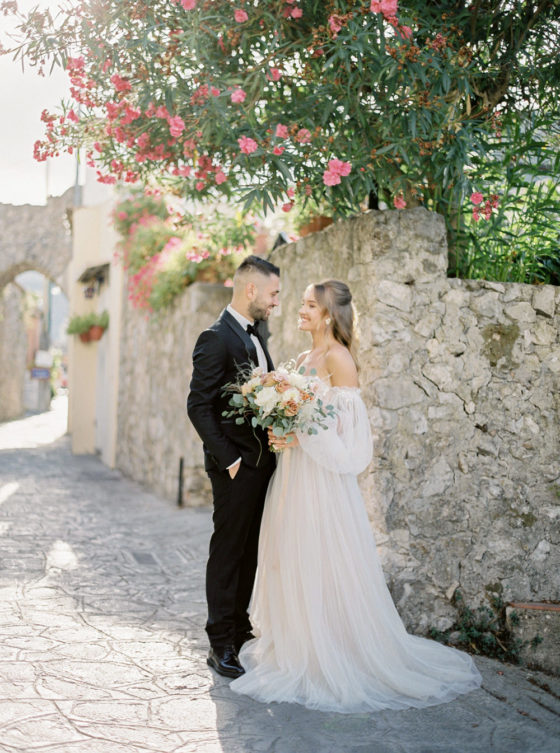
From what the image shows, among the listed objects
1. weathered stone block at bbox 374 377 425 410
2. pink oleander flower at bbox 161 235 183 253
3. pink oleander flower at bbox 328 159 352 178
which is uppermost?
pink oleander flower at bbox 161 235 183 253

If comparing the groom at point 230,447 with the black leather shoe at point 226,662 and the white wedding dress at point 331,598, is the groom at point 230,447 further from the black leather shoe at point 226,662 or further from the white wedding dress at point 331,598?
the white wedding dress at point 331,598

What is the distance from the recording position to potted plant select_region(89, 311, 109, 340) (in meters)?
15.2

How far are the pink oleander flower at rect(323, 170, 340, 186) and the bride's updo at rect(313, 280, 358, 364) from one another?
647mm

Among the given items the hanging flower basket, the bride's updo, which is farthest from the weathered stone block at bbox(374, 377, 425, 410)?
the hanging flower basket

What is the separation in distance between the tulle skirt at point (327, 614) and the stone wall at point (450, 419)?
0.68 meters

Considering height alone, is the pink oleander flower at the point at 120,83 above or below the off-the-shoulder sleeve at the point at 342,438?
above

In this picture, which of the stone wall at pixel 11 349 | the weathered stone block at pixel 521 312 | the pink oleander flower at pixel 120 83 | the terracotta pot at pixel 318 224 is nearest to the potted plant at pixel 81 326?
the stone wall at pixel 11 349

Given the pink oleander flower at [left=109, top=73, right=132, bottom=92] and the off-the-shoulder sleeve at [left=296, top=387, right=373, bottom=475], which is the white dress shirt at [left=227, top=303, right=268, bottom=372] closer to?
the off-the-shoulder sleeve at [left=296, top=387, right=373, bottom=475]

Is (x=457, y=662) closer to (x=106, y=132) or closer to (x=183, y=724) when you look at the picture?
(x=183, y=724)

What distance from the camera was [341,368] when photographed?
A: 374cm

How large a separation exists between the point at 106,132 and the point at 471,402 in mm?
2813

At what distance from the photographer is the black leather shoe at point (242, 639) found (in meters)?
3.96

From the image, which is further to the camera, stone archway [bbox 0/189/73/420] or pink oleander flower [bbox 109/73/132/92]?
stone archway [bbox 0/189/73/420]

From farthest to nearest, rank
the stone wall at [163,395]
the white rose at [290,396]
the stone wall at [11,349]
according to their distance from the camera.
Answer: the stone wall at [11,349]
the stone wall at [163,395]
the white rose at [290,396]
